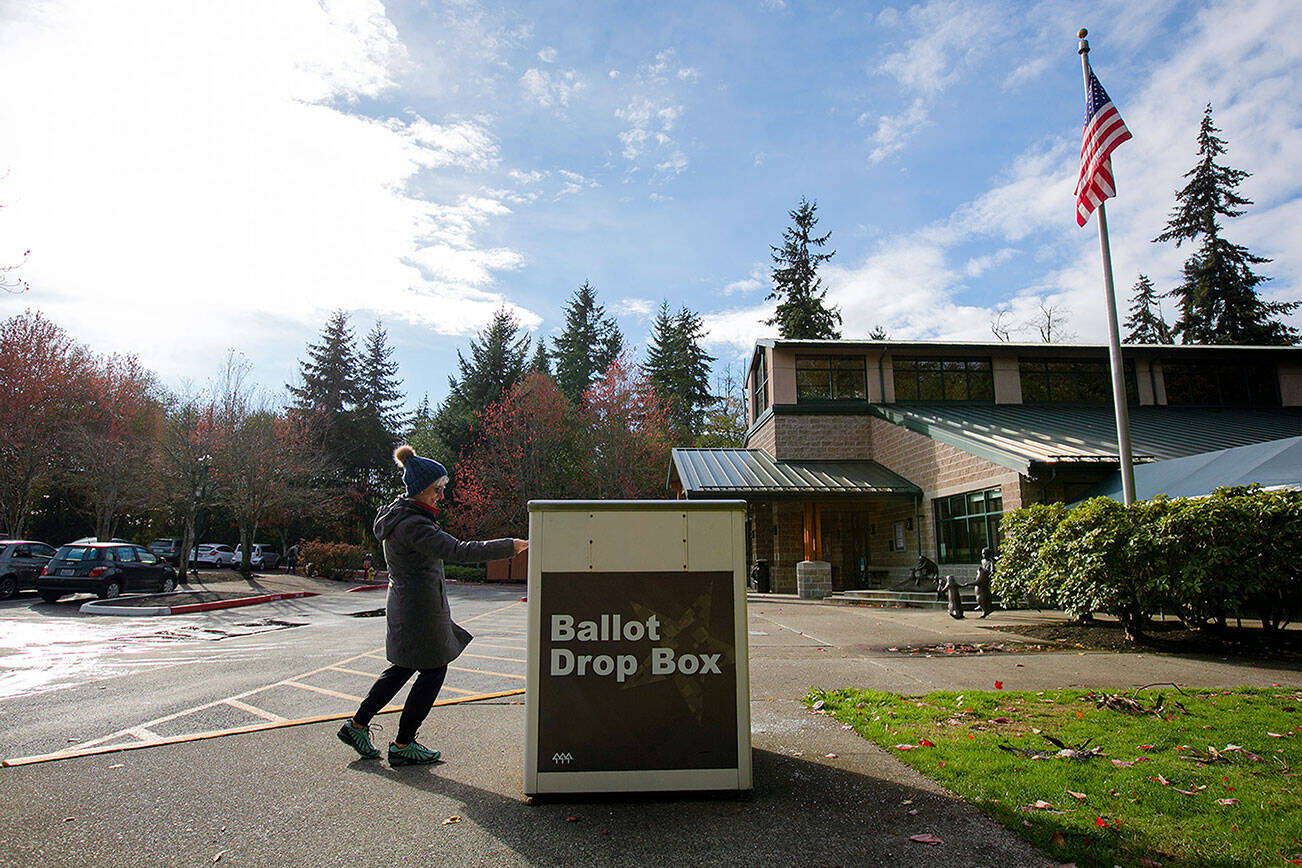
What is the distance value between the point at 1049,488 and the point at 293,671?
15402mm

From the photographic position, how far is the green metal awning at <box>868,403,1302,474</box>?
1630 cm

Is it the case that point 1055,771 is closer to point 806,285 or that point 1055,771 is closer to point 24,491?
point 24,491

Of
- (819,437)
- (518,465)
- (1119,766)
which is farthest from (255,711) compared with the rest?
(518,465)

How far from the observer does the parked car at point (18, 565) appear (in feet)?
60.9

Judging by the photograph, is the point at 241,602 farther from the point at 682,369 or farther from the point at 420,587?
the point at 682,369

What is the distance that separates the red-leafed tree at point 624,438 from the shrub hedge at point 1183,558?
84.6 feet

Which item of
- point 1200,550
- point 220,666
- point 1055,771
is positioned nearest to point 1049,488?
point 1200,550

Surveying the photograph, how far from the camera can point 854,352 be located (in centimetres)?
2384

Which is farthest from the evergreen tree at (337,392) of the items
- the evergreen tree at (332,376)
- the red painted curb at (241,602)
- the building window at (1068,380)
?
the building window at (1068,380)

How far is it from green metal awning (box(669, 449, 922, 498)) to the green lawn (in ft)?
46.9

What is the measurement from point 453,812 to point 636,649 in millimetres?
1115

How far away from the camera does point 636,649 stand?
3.49 metres

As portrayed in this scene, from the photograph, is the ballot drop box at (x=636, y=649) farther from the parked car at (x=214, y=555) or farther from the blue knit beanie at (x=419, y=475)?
the parked car at (x=214, y=555)

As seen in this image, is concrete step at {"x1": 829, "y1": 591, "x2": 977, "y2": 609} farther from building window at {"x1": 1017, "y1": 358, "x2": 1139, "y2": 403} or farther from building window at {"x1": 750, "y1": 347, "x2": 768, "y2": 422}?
building window at {"x1": 1017, "y1": 358, "x2": 1139, "y2": 403}
